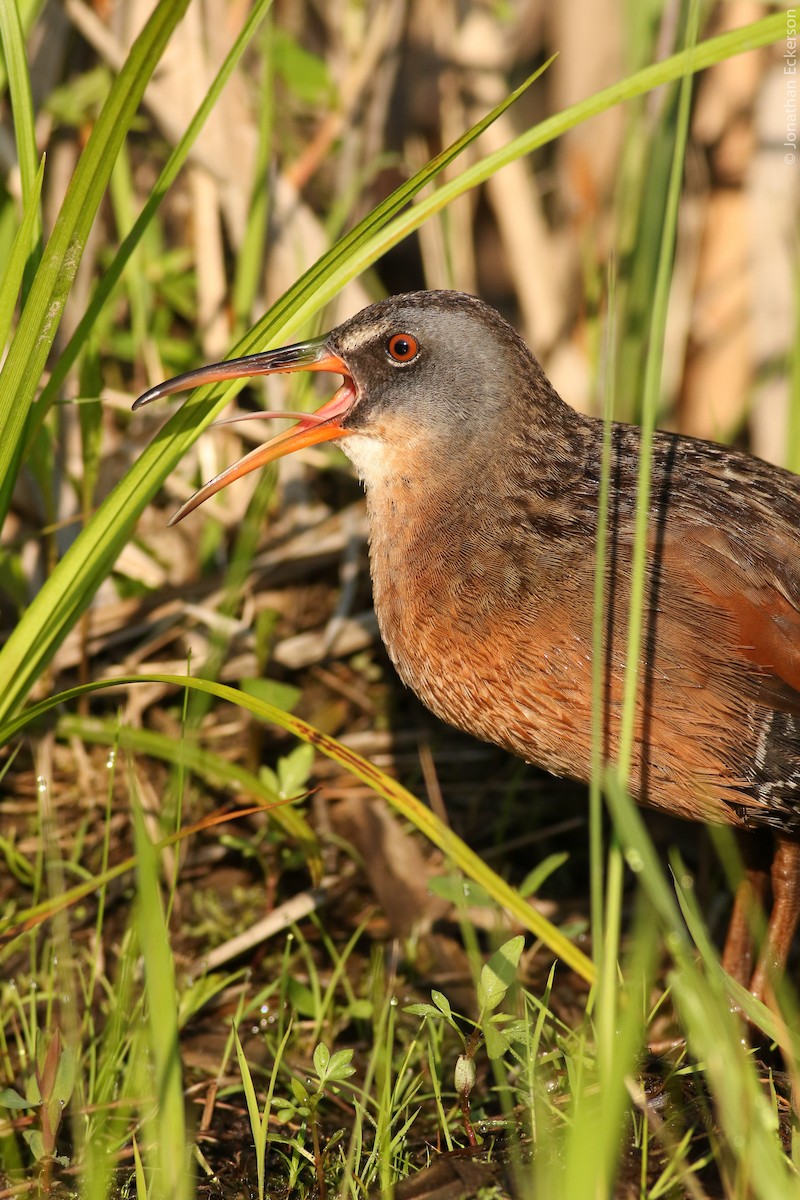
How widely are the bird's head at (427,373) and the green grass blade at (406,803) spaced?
74cm

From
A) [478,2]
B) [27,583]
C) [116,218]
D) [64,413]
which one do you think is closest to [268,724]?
[27,583]

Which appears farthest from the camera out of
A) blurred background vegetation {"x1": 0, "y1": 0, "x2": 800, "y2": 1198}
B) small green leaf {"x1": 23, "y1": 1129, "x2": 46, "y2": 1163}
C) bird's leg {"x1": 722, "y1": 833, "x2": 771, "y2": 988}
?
bird's leg {"x1": 722, "y1": 833, "x2": 771, "y2": 988}

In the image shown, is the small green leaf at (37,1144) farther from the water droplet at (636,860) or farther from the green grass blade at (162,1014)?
the water droplet at (636,860)

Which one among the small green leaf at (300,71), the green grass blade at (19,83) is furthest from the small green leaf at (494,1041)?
the small green leaf at (300,71)

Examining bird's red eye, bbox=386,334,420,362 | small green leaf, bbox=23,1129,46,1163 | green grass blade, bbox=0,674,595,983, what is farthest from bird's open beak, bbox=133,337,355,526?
small green leaf, bbox=23,1129,46,1163

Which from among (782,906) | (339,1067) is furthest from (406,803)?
(782,906)

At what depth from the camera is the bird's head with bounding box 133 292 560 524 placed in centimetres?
318

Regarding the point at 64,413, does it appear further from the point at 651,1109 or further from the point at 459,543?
the point at 651,1109

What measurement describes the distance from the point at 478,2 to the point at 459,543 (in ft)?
10.3

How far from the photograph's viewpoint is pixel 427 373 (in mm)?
3189

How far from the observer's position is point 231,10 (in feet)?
15.0

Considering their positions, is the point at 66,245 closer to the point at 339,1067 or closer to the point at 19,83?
the point at 19,83

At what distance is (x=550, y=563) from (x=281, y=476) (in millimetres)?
1852

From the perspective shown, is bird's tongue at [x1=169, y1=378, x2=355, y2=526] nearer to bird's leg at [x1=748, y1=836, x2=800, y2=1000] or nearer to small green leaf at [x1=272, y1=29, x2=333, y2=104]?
bird's leg at [x1=748, y1=836, x2=800, y2=1000]
